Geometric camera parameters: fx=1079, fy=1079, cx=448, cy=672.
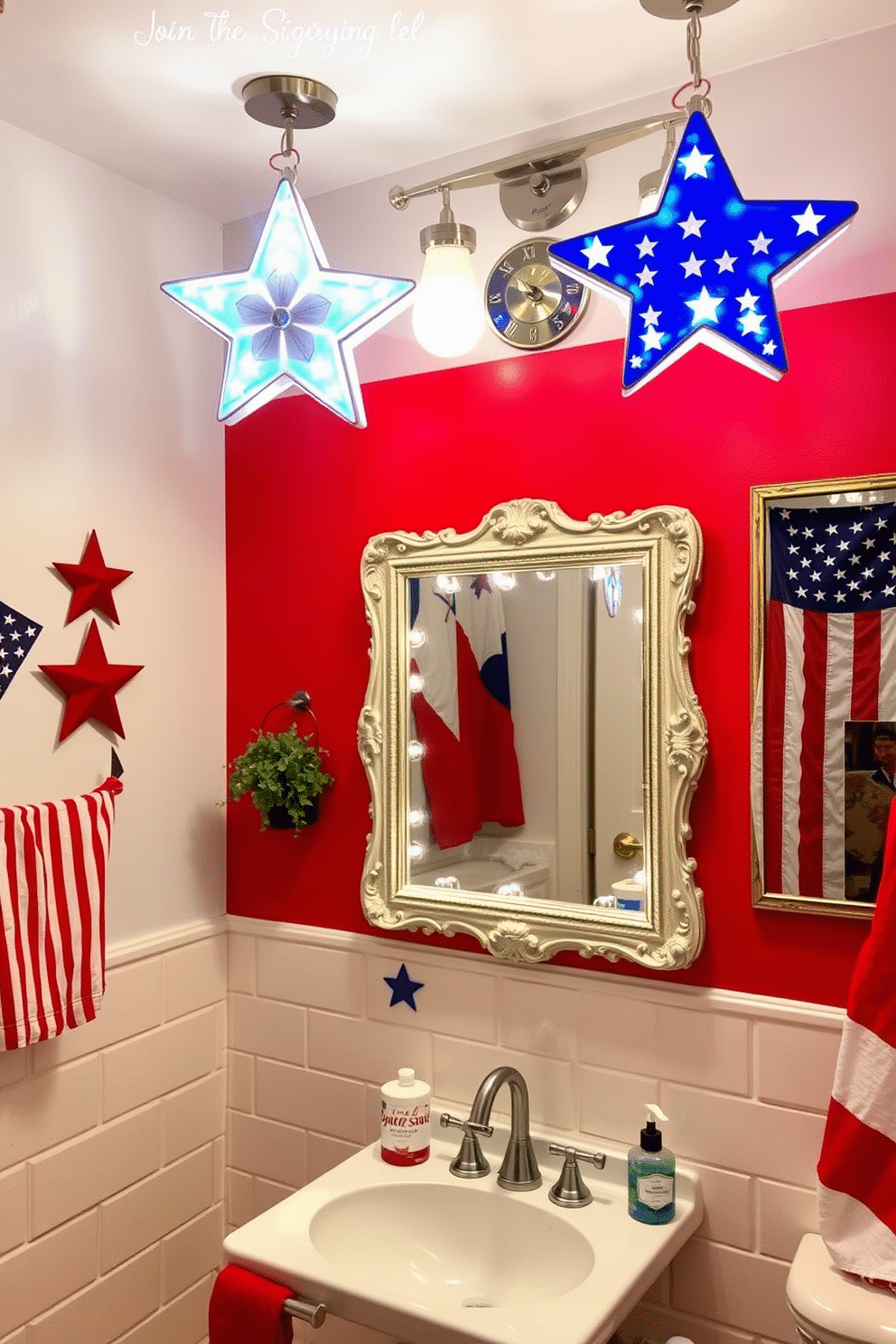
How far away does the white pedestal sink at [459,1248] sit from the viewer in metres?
1.40

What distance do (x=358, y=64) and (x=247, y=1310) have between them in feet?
6.00

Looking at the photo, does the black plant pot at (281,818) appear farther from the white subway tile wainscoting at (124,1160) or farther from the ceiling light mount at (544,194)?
the ceiling light mount at (544,194)

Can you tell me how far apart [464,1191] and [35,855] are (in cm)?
87

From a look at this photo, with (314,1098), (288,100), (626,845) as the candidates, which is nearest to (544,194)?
(288,100)

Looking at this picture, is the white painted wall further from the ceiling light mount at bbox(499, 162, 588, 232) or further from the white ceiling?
the ceiling light mount at bbox(499, 162, 588, 232)

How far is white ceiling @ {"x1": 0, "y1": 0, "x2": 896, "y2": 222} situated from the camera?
152 centimetres

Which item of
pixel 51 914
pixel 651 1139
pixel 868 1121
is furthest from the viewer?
pixel 51 914

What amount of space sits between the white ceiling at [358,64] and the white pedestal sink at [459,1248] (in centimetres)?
171

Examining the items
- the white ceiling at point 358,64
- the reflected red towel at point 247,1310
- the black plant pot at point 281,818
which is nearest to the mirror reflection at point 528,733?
the black plant pot at point 281,818

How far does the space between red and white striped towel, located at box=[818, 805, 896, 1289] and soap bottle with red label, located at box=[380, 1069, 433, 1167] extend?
2.18 feet

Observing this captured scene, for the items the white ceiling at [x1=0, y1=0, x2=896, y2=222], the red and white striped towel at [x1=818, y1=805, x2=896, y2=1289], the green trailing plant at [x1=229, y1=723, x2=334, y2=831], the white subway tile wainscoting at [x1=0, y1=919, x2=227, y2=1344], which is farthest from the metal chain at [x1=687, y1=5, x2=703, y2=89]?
the white subway tile wainscoting at [x1=0, y1=919, x2=227, y2=1344]

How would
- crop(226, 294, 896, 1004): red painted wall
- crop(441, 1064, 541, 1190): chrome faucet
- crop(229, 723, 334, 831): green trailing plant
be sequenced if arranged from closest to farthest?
crop(226, 294, 896, 1004): red painted wall, crop(441, 1064, 541, 1190): chrome faucet, crop(229, 723, 334, 831): green trailing plant

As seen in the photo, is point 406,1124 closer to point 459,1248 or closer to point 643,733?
point 459,1248

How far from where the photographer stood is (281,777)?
6.50 feet
